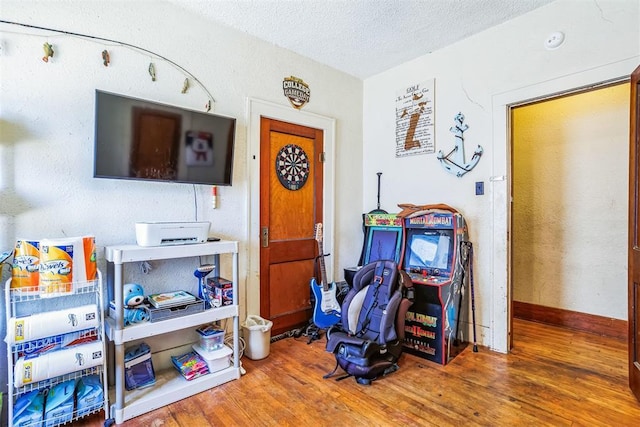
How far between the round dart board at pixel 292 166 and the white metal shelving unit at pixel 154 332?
1042mm

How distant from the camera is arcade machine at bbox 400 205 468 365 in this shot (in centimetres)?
261

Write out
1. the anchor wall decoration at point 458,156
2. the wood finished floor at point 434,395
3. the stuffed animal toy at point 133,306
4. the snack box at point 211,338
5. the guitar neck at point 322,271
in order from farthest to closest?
the guitar neck at point 322,271
the anchor wall decoration at point 458,156
the snack box at point 211,338
the stuffed animal toy at point 133,306
the wood finished floor at point 434,395

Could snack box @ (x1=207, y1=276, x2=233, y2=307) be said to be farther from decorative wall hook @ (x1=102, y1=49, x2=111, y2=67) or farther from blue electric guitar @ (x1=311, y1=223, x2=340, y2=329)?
decorative wall hook @ (x1=102, y1=49, x2=111, y2=67)

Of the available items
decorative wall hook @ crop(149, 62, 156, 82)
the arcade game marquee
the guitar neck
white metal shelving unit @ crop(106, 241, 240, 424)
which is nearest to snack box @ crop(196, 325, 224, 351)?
white metal shelving unit @ crop(106, 241, 240, 424)

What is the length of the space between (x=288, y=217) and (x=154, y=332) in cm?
157

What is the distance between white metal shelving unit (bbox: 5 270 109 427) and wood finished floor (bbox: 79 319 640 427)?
0.17 m

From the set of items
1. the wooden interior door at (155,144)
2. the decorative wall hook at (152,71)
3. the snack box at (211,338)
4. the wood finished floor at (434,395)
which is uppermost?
the decorative wall hook at (152,71)

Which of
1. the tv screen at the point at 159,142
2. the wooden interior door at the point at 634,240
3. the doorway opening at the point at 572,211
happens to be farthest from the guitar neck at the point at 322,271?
the wooden interior door at the point at 634,240

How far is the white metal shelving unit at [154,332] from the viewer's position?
6.26 feet

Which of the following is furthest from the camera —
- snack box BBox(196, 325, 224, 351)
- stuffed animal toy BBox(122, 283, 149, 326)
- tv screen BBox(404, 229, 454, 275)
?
tv screen BBox(404, 229, 454, 275)

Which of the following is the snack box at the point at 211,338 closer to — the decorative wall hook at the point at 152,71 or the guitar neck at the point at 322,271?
the guitar neck at the point at 322,271

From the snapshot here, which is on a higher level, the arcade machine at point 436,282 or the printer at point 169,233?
the printer at point 169,233

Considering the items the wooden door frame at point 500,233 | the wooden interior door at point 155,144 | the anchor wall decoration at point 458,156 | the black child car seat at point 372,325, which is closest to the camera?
the wooden interior door at point 155,144

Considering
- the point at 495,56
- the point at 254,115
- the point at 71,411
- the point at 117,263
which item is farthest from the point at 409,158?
the point at 71,411
